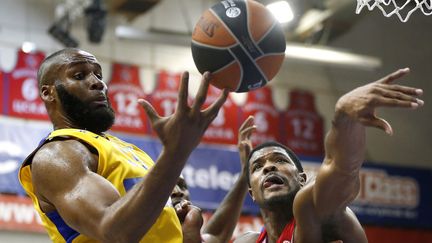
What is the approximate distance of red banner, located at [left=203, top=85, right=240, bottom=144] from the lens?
41.8 ft

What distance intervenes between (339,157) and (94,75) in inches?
46.9

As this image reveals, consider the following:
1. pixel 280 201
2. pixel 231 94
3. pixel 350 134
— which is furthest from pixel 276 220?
pixel 231 94

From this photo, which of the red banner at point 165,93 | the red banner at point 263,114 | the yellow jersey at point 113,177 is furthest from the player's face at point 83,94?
the red banner at point 263,114

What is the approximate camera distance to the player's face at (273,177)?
495cm

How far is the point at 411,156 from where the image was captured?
14812mm

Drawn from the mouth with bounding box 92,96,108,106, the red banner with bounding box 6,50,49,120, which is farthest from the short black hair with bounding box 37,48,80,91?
the red banner with bounding box 6,50,49,120

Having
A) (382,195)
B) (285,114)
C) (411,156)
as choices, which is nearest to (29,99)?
(285,114)

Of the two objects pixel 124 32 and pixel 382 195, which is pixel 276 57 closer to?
pixel 124 32

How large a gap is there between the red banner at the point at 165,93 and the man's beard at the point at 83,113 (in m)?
8.61

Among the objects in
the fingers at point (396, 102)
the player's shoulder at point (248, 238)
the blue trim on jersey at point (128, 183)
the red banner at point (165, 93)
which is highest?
the fingers at point (396, 102)

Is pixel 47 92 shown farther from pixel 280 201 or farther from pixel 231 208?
pixel 231 208

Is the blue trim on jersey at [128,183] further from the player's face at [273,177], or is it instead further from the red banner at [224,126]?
the red banner at [224,126]

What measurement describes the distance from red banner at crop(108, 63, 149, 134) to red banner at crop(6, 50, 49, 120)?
1.13 meters

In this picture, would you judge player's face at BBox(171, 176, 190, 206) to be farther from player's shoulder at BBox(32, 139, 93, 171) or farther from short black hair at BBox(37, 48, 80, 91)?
player's shoulder at BBox(32, 139, 93, 171)
